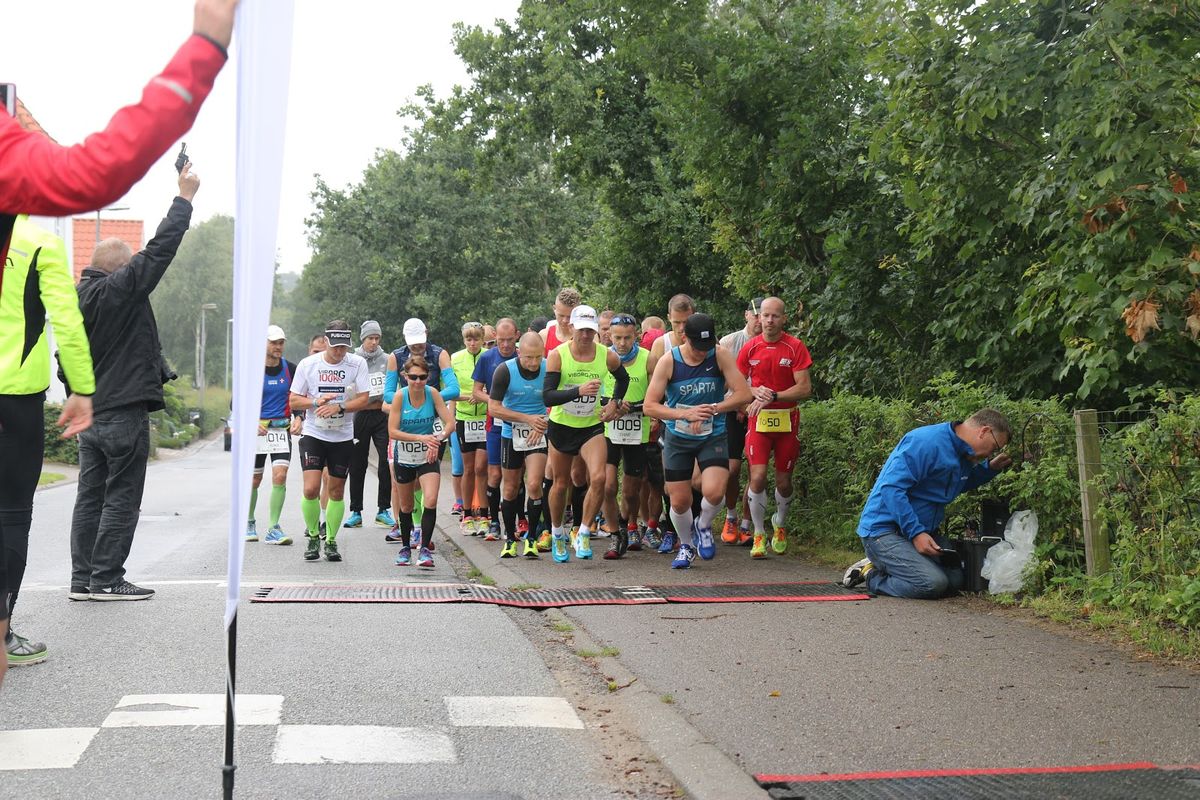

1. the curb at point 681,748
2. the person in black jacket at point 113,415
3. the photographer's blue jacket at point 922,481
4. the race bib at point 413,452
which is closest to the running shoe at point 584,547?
the race bib at point 413,452

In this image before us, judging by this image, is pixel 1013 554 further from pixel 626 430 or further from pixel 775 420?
pixel 626 430

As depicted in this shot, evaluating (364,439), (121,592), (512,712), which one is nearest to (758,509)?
(364,439)

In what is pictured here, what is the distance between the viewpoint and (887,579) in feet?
29.8

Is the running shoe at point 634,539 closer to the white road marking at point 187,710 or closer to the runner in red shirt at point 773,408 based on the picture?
the runner in red shirt at point 773,408

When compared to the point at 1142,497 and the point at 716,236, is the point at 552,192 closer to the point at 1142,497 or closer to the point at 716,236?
the point at 716,236

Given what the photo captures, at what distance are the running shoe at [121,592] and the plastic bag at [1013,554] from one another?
5.45m

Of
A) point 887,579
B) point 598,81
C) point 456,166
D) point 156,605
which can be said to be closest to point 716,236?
point 598,81

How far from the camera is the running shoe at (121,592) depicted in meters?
8.96

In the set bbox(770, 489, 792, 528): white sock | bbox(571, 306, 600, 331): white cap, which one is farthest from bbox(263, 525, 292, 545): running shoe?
bbox(770, 489, 792, 528): white sock

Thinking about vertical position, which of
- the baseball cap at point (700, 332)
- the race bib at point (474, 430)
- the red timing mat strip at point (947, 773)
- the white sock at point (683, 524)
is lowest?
the red timing mat strip at point (947, 773)

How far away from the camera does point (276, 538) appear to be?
1379cm

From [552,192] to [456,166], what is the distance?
3645 millimetres

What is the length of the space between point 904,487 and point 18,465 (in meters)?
5.28

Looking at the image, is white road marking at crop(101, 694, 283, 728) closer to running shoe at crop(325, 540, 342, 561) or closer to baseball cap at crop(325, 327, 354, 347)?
running shoe at crop(325, 540, 342, 561)
